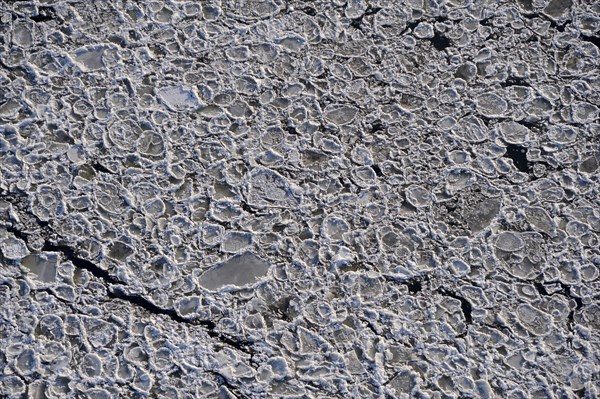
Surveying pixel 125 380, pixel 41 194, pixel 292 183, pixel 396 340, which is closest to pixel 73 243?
pixel 41 194

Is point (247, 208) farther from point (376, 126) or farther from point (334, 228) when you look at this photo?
point (376, 126)

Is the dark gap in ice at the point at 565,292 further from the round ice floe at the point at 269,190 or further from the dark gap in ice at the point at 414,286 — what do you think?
the round ice floe at the point at 269,190

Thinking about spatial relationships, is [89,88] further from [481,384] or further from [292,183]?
[481,384]

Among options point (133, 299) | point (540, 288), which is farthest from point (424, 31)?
point (133, 299)

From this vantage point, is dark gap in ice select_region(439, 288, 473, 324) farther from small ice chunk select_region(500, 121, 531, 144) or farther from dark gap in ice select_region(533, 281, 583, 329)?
small ice chunk select_region(500, 121, 531, 144)

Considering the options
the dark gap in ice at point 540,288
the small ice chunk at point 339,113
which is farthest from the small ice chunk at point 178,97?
the dark gap in ice at point 540,288

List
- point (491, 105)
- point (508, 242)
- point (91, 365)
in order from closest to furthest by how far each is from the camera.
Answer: point (91, 365)
point (508, 242)
point (491, 105)

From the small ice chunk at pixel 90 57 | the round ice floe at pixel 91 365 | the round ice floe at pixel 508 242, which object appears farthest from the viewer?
the small ice chunk at pixel 90 57
